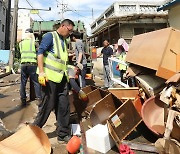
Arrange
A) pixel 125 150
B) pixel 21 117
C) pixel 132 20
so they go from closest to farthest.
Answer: pixel 125 150, pixel 21 117, pixel 132 20

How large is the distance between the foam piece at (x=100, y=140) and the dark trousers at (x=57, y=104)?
0.51m

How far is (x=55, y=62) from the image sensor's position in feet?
10.7

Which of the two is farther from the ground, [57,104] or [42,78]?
[42,78]

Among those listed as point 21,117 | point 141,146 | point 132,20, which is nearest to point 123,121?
point 141,146

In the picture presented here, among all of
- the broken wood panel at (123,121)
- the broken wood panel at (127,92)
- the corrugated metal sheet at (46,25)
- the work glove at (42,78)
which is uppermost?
the corrugated metal sheet at (46,25)

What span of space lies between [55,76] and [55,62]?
0.64 ft

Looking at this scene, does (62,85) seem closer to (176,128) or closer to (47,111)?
(47,111)

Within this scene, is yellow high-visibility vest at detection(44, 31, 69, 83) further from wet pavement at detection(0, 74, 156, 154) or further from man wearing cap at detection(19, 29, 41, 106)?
man wearing cap at detection(19, 29, 41, 106)

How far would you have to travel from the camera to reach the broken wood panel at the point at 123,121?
2.85m

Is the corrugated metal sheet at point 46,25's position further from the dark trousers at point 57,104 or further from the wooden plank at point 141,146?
the wooden plank at point 141,146

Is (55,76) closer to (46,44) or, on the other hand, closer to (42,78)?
(42,78)

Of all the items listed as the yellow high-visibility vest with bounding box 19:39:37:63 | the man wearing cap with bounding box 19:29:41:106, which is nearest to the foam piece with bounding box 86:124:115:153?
the man wearing cap with bounding box 19:29:41:106

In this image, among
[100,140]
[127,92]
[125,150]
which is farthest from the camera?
[127,92]

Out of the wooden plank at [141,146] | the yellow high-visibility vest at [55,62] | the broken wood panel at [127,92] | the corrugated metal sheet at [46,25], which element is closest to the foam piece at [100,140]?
the wooden plank at [141,146]
